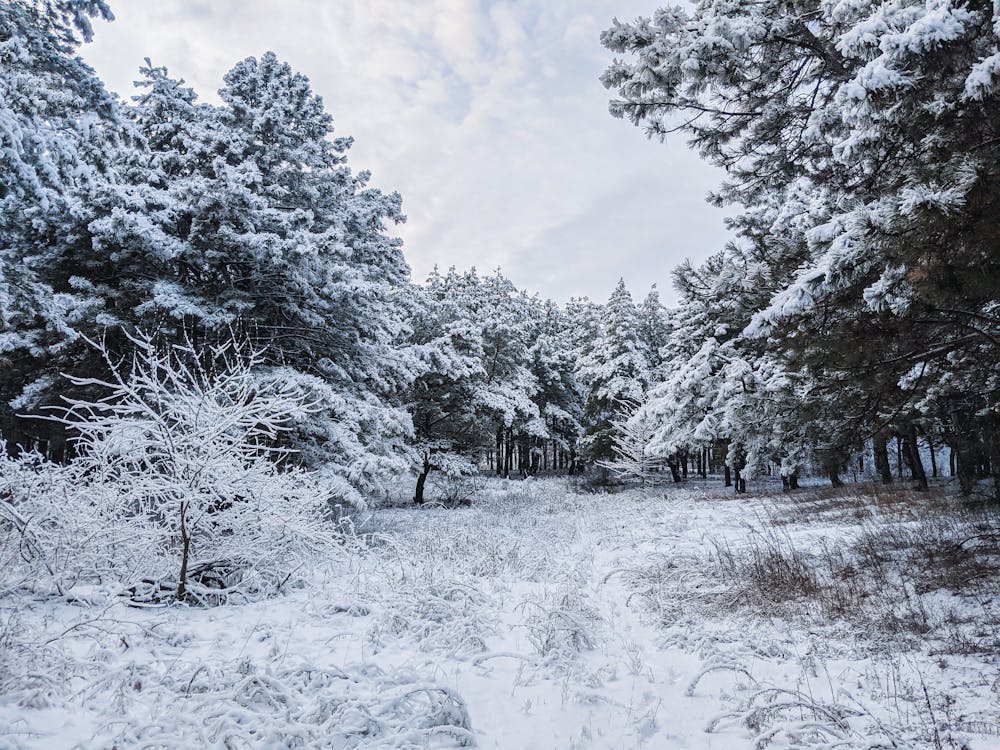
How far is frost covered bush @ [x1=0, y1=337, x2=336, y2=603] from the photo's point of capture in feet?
18.9

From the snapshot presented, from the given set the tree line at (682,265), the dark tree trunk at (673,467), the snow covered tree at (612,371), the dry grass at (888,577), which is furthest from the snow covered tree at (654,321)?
the dry grass at (888,577)

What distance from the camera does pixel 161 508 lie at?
6176mm

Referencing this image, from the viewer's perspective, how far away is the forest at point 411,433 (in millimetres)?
3596

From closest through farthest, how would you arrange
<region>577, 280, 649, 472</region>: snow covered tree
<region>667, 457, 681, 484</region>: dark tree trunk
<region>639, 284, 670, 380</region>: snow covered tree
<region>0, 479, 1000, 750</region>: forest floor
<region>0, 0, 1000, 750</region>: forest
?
<region>0, 479, 1000, 750</region>: forest floor, <region>0, 0, 1000, 750</region>: forest, <region>577, 280, 649, 472</region>: snow covered tree, <region>667, 457, 681, 484</region>: dark tree trunk, <region>639, 284, 670, 380</region>: snow covered tree

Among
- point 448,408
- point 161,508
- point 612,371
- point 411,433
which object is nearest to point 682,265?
point 411,433

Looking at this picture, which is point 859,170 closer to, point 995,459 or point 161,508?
point 995,459

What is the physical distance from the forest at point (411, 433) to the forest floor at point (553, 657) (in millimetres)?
34

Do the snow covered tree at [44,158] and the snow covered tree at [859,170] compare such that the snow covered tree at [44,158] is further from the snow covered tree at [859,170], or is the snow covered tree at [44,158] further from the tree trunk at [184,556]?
the snow covered tree at [859,170]

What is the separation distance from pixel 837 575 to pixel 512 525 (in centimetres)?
852

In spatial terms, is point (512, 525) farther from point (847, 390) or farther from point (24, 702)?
point (24, 702)

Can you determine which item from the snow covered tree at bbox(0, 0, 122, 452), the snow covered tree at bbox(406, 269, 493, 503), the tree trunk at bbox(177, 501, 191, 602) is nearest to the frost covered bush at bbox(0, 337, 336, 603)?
the tree trunk at bbox(177, 501, 191, 602)

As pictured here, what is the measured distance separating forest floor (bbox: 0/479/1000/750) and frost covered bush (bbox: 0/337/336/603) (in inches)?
17.8

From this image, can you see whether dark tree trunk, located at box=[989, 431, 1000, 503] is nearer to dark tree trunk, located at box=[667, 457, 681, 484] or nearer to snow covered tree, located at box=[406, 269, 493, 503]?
snow covered tree, located at box=[406, 269, 493, 503]

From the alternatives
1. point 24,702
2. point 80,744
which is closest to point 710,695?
point 80,744
